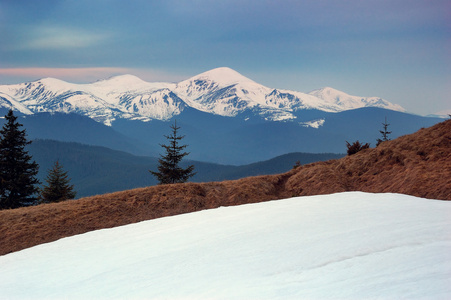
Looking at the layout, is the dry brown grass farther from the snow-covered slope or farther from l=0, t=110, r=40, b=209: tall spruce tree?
l=0, t=110, r=40, b=209: tall spruce tree

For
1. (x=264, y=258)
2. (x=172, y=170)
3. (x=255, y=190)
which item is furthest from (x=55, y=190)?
(x=264, y=258)

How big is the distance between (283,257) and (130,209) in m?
9.92

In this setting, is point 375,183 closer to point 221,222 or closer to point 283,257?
point 221,222

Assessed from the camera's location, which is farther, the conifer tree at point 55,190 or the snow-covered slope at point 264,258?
the conifer tree at point 55,190

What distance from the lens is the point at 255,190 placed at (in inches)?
733

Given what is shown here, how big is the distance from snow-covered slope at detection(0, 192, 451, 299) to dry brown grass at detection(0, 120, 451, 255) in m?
1.83

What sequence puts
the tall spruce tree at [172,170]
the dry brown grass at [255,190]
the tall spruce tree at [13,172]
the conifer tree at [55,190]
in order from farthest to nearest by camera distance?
the tall spruce tree at [172,170]
the conifer tree at [55,190]
the tall spruce tree at [13,172]
the dry brown grass at [255,190]

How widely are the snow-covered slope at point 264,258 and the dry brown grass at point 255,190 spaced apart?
1.83 m

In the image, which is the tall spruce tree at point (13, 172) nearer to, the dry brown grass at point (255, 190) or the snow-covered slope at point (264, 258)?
the dry brown grass at point (255, 190)

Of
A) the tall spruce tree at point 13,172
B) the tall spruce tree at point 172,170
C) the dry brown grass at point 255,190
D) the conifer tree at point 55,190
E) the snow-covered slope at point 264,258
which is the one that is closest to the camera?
the snow-covered slope at point 264,258

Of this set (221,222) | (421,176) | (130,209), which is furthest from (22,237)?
(421,176)

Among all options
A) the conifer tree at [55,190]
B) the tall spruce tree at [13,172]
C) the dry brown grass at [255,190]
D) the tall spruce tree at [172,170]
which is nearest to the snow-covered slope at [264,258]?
the dry brown grass at [255,190]

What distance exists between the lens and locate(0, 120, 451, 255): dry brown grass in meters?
15.0

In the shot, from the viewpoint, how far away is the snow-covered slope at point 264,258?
7242 mm
